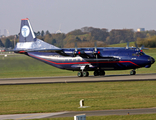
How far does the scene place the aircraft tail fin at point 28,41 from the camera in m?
50.8

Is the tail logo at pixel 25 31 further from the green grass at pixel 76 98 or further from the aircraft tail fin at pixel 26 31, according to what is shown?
the green grass at pixel 76 98

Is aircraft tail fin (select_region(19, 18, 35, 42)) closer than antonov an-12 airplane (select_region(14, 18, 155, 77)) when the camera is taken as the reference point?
No

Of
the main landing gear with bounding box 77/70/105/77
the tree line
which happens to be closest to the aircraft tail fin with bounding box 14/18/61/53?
the main landing gear with bounding box 77/70/105/77

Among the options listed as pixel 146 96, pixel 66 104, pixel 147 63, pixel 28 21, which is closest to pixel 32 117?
pixel 66 104

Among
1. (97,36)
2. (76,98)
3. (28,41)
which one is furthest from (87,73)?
(97,36)

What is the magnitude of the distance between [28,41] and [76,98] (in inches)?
1071

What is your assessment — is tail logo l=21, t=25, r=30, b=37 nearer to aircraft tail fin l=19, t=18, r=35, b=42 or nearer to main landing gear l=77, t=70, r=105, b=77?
aircraft tail fin l=19, t=18, r=35, b=42

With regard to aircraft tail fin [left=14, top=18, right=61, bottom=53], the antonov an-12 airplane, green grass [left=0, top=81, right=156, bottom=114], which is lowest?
green grass [left=0, top=81, right=156, bottom=114]

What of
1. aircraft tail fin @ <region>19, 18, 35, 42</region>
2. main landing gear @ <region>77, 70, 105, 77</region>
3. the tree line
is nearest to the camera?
main landing gear @ <region>77, 70, 105, 77</region>

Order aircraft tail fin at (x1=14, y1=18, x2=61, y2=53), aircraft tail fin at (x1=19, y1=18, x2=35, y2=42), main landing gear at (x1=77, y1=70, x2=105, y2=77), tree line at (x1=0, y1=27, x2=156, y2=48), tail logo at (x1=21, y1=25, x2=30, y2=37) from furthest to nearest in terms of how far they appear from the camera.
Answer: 1. tree line at (x1=0, y1=27, x2=156, y2=48)
2. tail logo at (x1=21, y1=25, x2=30, y2=37)
3. aircraft tail fin at (x1=19, y1=18, x2=35, y2=42)
4. aircraft tail fin at (x1=14, y1=18, x2=61, y2=53)
5. main landing gear at (x1=77, y1=70, x2=105, y2=77)

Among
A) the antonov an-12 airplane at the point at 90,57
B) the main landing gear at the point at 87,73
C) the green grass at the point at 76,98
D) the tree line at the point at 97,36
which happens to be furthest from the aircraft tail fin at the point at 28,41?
the tree line at the point at 97,36

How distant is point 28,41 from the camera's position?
51.9 meters

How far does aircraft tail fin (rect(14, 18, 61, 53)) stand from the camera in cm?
5084

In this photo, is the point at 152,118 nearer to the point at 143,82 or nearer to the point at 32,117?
the point at 32,117
